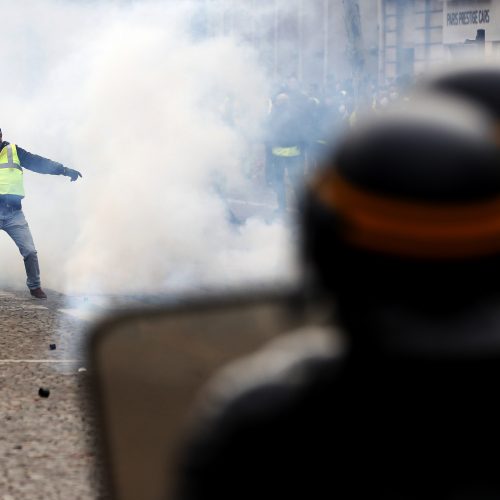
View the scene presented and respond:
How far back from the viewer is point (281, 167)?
15992 millimetres

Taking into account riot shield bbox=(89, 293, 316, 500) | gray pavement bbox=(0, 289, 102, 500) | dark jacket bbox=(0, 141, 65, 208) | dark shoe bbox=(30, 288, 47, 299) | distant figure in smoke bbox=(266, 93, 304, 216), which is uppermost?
riot shield bbox=(89, 293, 316, 500)

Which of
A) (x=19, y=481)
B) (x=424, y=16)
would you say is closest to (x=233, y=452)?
(x=19, y=481)

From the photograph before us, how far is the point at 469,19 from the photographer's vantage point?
23562 mm

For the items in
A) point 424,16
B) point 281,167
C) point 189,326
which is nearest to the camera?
point 189,326

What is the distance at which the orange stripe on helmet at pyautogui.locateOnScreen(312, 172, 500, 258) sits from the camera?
1135 mm

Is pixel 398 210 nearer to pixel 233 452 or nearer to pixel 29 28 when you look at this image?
pixel 233 452

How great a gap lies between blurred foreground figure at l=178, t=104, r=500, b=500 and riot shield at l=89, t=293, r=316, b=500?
0.12 metres

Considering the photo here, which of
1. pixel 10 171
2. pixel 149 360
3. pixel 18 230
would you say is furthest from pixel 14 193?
pixel 149 360

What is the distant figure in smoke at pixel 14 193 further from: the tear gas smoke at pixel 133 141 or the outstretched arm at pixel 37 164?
the tear gas smoke at pixel 133 141

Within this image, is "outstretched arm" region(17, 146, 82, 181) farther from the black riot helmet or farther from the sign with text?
the sign with text

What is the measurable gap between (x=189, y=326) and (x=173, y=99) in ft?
48.5

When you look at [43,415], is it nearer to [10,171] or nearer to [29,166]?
[10,171]

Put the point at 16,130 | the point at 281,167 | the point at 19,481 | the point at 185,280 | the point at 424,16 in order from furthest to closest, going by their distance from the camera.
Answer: the point at 424,16, the point at 16,130, the point at 281,167, the point at 185,280, the point at 19,481

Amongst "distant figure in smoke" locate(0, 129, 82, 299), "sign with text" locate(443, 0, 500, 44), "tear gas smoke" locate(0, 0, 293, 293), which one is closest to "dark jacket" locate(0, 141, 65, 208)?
"distant figure in smoke" locate(0, 129, 82, 299)
